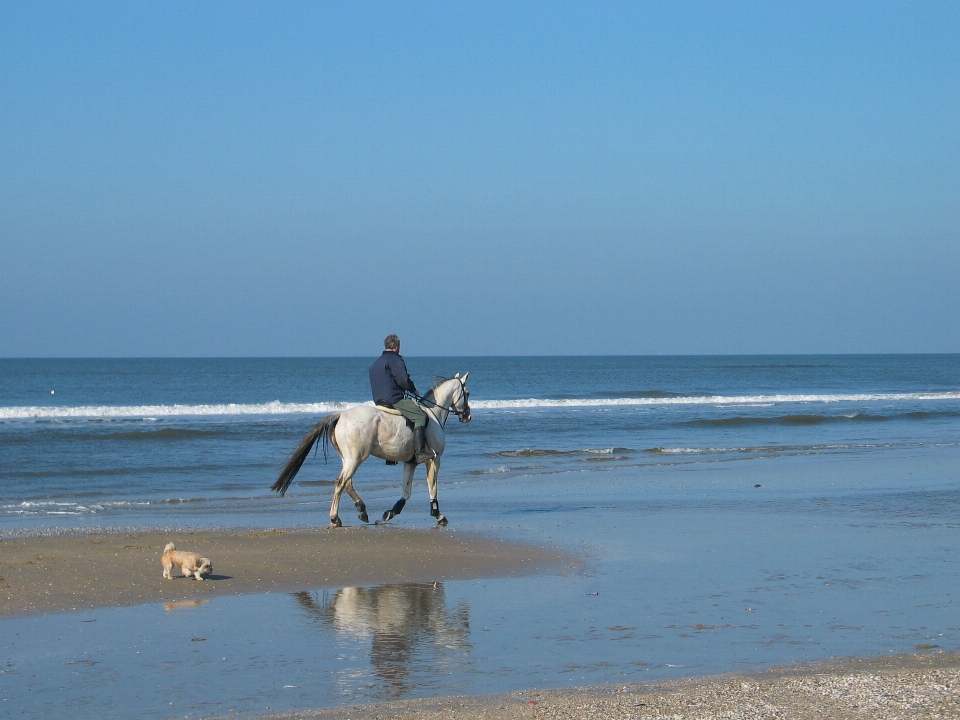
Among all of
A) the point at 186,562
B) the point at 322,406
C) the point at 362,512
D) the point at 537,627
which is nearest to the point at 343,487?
the point at 362,512

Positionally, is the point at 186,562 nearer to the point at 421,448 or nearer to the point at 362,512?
the point at 362,512

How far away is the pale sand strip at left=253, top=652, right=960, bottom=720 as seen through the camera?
5.26m

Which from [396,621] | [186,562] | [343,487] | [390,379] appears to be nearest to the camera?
[396,621]

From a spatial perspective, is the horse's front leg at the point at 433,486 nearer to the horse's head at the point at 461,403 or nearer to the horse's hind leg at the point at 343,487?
the horse's head at the point at 461,403

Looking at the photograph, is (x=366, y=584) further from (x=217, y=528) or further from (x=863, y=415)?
(x=863, y=415)

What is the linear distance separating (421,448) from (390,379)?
3.23ft

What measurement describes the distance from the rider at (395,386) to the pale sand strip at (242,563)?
4.43 ft

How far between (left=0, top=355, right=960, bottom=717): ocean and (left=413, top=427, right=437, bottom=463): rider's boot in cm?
89

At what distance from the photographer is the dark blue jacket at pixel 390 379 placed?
12609 mm

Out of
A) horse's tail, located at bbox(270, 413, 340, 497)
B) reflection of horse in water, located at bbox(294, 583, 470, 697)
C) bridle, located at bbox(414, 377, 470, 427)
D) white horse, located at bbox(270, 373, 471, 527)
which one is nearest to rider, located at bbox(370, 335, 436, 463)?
white horse, located at bbox(270, 373, 471, 527)

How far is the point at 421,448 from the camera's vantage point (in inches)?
512

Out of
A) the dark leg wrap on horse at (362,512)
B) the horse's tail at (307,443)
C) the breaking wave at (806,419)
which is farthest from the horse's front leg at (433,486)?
the breaking wave at (806,419)

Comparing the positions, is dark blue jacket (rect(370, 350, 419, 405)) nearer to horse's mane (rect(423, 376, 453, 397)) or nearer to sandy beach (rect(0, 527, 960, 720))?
horse's mane (rect(423, 376, 453, 397))

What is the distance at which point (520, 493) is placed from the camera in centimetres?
1669
